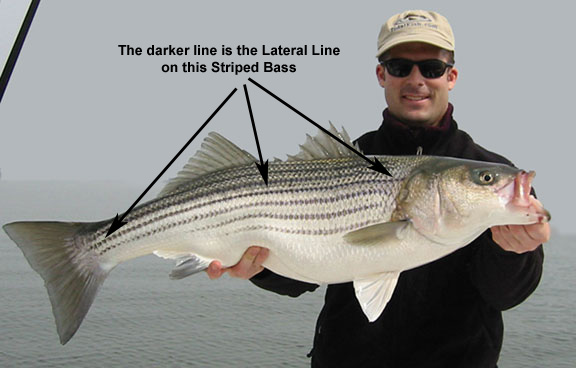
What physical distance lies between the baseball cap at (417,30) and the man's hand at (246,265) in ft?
5.23

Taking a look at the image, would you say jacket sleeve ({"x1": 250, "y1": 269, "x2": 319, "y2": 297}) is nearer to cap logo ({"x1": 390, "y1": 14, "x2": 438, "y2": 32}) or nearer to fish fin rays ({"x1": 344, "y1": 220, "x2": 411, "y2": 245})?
fish fin rays ({"x1": 344, "y1": 220, "x2": 411, "y2": 245})

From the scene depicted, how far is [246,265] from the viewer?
3.41 m

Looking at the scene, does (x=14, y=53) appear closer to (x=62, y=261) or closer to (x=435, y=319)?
(x=62, y=261)

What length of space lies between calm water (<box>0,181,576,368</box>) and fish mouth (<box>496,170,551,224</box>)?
52.8 feet

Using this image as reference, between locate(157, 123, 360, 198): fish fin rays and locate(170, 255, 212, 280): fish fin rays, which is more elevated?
locate(157, 123, 360, 198): fish fin rays

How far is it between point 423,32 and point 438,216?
1.30 metres

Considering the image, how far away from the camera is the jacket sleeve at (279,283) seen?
3.80 meters

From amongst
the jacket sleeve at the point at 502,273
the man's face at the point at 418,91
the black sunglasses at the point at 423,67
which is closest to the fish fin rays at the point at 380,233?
the jacket sleeve at the point at 502,273

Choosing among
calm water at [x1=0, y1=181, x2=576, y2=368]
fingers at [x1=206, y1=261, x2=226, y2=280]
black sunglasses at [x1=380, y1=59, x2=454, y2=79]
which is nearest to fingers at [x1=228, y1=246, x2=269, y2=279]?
fingers at [x1=206, y1=261, x2=226, y2=280]

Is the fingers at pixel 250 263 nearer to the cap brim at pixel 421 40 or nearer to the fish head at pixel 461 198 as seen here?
the fish head at pixel 461 198

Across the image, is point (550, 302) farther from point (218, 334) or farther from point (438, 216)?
point (438, 216)

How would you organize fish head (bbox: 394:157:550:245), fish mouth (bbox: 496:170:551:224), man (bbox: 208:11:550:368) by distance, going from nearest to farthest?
fish mouth (bbox: 496:170:551:224)
fish head (bbox: 394:157:550:245)
man (bbox: 208:11:550:368)

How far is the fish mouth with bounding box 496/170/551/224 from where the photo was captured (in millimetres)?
2801

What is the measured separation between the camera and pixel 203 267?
3.36 m
